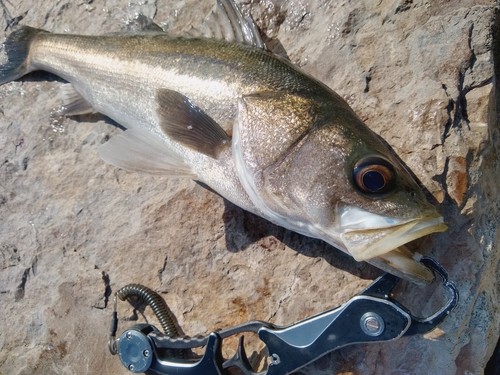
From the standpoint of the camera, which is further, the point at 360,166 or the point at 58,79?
the point at 58,79

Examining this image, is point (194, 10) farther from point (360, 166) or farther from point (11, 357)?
point (11, 357)

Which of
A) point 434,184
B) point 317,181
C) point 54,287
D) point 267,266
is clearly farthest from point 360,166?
point 54,287

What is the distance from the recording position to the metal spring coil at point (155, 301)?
2.57 m

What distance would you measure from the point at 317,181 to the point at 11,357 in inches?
81.3

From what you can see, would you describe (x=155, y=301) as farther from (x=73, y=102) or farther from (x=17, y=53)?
(x=17, y=53)

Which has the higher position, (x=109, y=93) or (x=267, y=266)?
(x=109, y=93)

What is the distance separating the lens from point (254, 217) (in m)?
2.65

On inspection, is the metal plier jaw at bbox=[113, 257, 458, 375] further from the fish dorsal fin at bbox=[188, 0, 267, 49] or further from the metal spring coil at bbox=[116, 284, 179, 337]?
the fish dorsal fin at bbox=[188, 0, 267, 49]

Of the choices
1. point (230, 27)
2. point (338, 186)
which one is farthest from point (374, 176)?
point (230, 27)

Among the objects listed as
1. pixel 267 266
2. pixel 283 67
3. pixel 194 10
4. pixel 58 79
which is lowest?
pixel 267 266

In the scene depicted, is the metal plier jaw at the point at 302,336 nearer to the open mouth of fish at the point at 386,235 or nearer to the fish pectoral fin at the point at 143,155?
the open mouth of fish at the point at 386,235

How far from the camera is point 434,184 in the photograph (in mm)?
2254

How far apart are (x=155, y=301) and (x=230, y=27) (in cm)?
138

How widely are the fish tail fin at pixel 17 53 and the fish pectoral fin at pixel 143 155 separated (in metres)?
1.07
